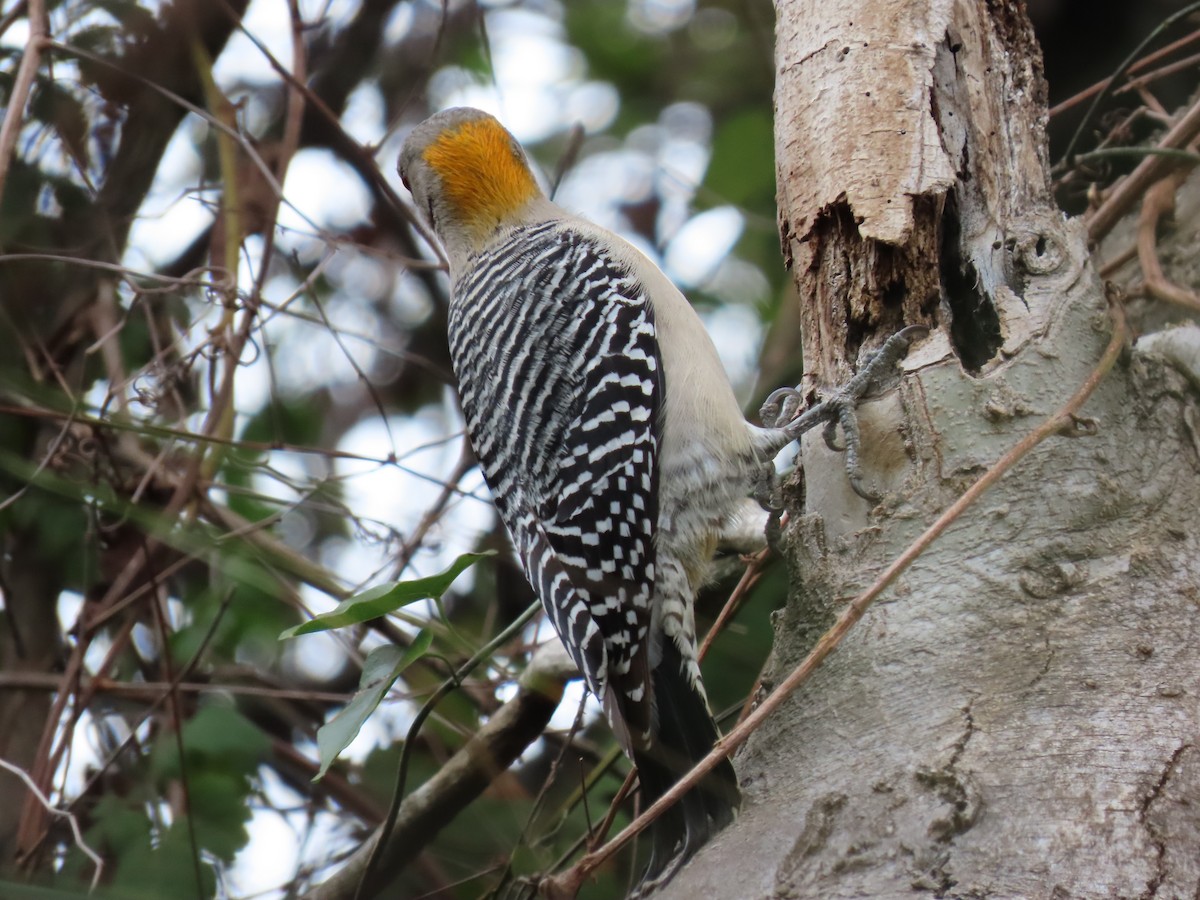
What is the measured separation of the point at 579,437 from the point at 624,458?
0.43 feet

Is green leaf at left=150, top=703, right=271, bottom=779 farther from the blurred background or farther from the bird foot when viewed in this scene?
the bird foot

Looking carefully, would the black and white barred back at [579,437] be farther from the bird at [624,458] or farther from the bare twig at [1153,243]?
the bare twig at [1153,243]

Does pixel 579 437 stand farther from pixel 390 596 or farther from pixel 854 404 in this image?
pixel 390 596

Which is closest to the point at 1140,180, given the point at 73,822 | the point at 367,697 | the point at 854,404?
the point at 854,404

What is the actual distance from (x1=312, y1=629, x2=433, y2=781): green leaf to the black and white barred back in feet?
1.39

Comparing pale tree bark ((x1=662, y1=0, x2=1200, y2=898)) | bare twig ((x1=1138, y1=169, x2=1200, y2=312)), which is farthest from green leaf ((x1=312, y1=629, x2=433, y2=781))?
bare twig ((x1=1138, y1=169, x2=1200, y2=312))

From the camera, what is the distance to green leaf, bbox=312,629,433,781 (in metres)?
2.10

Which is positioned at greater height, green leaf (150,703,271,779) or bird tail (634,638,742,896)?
green leaf (150,703,271,779)

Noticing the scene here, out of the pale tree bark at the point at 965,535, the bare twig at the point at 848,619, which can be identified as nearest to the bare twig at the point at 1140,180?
the pale tree bark at the point at 965,535

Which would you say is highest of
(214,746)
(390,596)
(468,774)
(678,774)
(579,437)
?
(579,437)

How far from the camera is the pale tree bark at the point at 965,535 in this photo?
1870 mm

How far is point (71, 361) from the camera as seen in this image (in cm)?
376

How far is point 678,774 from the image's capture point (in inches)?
97.3

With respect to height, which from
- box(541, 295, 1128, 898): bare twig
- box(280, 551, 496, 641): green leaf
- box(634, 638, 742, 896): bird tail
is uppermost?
box(280, 551, 496, 641): green leaf
